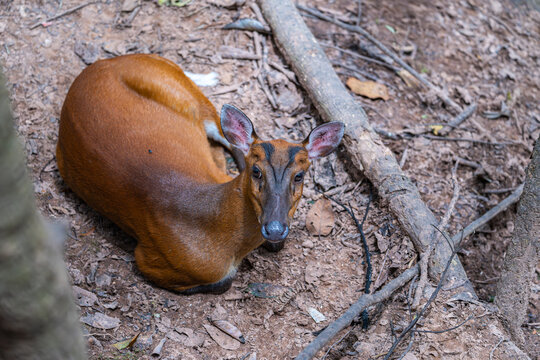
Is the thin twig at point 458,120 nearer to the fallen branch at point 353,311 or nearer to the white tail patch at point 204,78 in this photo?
the fallen branch at point 353,311

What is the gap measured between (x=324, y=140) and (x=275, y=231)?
101 centimetres

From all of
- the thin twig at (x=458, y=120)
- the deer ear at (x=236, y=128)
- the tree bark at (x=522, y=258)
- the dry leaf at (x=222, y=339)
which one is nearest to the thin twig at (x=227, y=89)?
the deer ear at (x=236, y=128)

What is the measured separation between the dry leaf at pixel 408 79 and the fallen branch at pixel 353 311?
2.81 metres

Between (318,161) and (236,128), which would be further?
(318,161)

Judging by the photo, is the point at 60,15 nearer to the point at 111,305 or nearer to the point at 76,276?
the point at 76,276

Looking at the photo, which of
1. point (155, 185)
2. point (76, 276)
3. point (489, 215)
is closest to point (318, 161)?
point (489, 215)

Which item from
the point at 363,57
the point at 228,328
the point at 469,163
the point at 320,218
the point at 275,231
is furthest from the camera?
the point at 363,57

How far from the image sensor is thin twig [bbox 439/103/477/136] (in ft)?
19.6

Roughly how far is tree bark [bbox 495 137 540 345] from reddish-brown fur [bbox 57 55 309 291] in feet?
5.39

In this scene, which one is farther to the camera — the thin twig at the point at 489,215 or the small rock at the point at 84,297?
the thin twig at the point at 489,215

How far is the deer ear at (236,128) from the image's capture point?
430 cm

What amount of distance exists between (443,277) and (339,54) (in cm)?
333

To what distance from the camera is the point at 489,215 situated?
4980mm

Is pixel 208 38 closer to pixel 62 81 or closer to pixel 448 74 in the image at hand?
pixel 62 81
